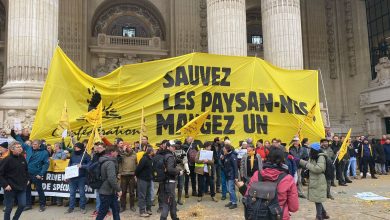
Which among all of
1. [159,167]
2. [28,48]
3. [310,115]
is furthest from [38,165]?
[310,115]

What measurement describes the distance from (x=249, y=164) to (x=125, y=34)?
53.9ft

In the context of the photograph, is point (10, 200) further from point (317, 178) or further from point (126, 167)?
Result: point (317, 178)

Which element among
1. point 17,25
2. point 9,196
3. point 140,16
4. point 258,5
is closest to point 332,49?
point 258,5

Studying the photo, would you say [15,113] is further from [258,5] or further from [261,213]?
[258,5]

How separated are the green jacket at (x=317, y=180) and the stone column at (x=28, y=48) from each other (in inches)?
376

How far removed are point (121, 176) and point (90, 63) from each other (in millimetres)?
14367

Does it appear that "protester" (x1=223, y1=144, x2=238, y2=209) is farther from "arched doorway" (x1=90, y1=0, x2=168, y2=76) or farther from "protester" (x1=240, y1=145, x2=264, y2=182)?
"arched doorway" (x1=90, y1=0, x2=168, y2=76)

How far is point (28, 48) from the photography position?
1343 centimetres

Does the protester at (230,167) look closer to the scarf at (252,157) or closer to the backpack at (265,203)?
the scarf at (252,157)

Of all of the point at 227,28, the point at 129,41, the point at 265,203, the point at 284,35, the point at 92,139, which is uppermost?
the point at 129,41

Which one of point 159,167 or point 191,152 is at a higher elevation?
point 191,152

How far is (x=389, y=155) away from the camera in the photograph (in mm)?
16297

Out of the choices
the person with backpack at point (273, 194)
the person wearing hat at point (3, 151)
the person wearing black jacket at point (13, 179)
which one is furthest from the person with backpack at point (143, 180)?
the person with backpack at point (273, 194)

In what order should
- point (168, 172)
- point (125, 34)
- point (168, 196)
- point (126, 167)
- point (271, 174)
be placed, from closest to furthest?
point (271, 174) → point (168, 196) → point (168, 172) → point (126, 167) → point (125, 34)
